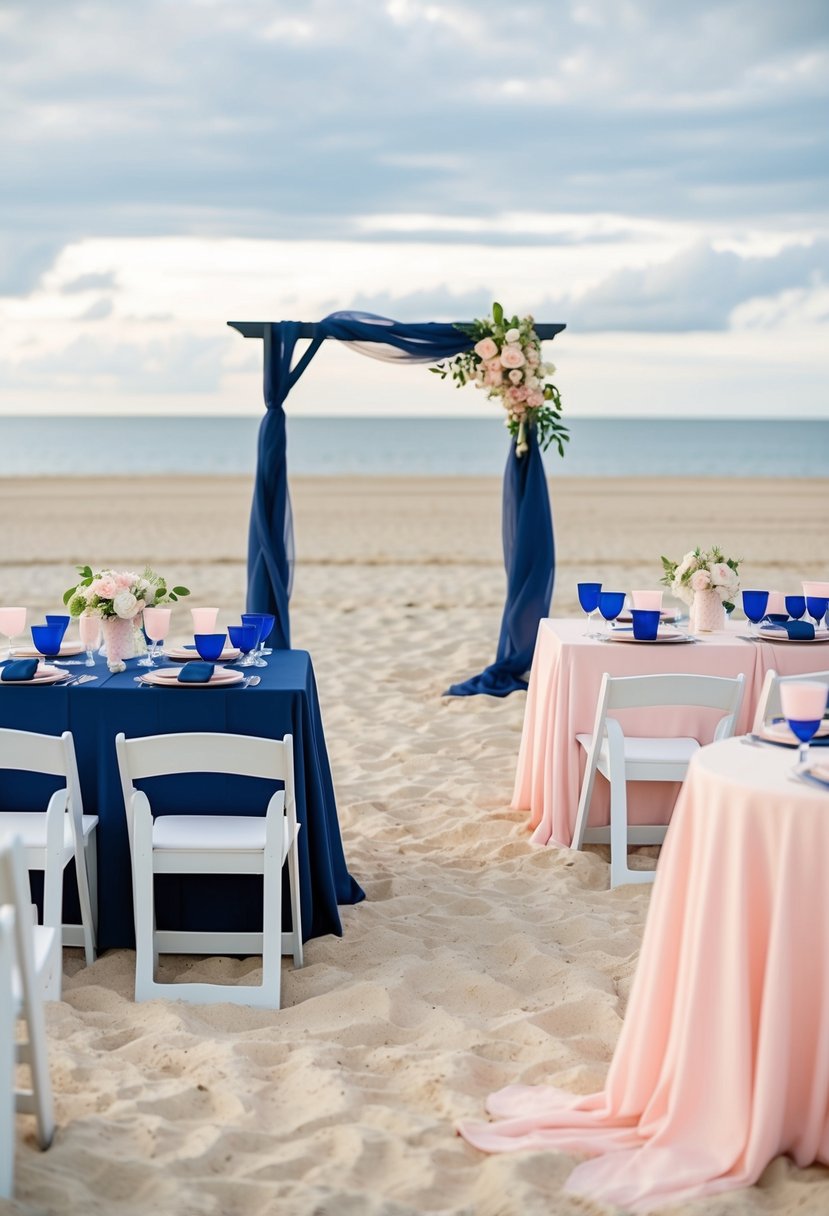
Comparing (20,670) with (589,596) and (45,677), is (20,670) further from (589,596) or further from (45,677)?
(589,596)

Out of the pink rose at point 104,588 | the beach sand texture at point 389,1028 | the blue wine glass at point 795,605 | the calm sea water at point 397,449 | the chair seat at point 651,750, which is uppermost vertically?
the calm sea water at point 397,449

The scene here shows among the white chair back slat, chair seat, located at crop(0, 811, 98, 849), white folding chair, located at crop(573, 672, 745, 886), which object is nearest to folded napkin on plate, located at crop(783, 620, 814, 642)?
white folding chair, located at crop(573, 672, 745, 886)

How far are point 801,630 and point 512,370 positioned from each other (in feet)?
9.46

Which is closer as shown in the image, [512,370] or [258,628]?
[258,628]

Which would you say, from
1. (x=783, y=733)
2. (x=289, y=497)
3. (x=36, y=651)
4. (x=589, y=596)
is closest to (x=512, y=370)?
(x=289, y=497)

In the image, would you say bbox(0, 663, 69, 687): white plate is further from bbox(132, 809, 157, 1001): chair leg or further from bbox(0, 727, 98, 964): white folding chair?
bbox(132, 809, 157, 1001): chair leg

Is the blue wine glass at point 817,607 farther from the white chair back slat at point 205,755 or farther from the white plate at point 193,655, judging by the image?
the white chair back slat at point 205,755

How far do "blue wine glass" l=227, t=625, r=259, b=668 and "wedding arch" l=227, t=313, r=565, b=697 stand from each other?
271cm

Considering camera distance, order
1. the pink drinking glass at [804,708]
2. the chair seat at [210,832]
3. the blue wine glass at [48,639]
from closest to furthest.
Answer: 1. the pink drinking glass at [804,708]
2. the chair seat at [210,832]
3. the blue wine glass at [48,639]

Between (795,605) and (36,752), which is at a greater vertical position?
(795,605)

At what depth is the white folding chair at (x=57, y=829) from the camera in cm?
338

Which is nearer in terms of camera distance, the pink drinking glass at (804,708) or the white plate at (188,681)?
the pink drinking glass at (804,708)

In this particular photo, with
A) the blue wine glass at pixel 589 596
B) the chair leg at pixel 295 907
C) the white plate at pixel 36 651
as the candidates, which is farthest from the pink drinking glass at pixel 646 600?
the white plate at pixel 36 651

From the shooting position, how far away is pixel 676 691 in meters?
4.30
